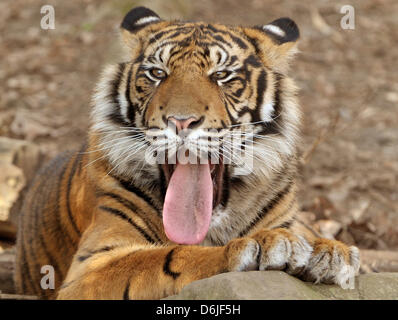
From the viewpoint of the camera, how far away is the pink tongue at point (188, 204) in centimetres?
342

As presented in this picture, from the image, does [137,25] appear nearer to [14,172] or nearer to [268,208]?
[268,208]

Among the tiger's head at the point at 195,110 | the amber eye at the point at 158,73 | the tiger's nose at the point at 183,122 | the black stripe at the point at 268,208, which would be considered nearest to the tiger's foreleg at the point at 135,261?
the tiger's head at the point at 195,110

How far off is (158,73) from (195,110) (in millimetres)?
505

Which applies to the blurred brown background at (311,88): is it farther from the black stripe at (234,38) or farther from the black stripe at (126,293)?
the black stripe at (126,293)

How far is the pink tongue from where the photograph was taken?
A: 3424mm

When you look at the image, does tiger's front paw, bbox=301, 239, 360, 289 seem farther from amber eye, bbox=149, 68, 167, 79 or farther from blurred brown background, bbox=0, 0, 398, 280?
blurred brown background, bbox=0, 0, 398, 280

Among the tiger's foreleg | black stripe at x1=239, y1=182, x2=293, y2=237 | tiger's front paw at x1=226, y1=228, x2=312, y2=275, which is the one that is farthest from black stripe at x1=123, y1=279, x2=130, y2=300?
black stripe at x1=239, y1=182, x2=293, y2=237

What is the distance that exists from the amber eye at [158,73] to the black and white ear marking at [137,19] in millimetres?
533

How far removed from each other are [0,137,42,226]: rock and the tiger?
4.26 ft

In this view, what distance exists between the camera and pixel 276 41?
4078 mm

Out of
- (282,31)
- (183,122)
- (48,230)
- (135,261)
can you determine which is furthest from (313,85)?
(135,261)

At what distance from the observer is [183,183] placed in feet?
11.5

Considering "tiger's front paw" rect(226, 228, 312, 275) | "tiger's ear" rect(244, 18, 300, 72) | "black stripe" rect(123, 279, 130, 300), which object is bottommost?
"black stripe" rect(123, 279, 130, 300)
